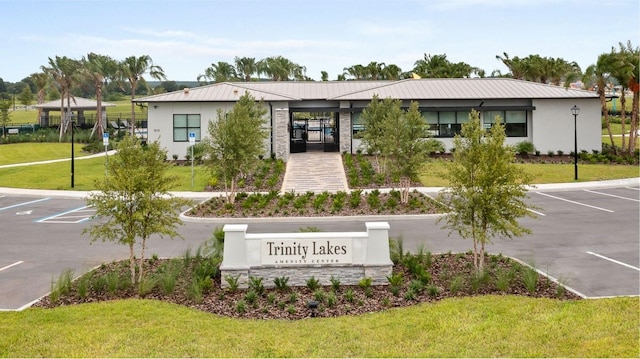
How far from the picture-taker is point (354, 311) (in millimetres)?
10453

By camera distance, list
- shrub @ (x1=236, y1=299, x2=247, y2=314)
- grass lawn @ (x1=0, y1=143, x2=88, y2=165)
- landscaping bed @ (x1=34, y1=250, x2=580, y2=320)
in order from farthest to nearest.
Result: grass lawn @ (x1=0, y1=143, x2=88, y2=165)
landscaping bed @ (x1=34, y1=250, x2=580, y2=320)
shrub @ (x1=236, y1=299, x2=247, y2=314)

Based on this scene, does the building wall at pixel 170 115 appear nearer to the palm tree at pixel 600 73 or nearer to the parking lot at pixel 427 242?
the parking lot at pixel 427 242

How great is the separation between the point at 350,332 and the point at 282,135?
2958 cm

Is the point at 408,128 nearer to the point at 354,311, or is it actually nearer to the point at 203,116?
the point at 354,311

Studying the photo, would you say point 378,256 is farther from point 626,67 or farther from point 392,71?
point 392,71

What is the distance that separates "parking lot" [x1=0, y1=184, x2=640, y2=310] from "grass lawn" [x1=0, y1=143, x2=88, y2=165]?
64.0ft

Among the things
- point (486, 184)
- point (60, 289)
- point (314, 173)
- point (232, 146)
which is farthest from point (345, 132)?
point (60, 289)

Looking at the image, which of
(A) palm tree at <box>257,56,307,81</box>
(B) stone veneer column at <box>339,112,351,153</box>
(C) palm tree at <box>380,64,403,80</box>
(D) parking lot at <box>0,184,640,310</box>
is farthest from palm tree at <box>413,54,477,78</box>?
(D) parking lot at <box>0,184,640,310</box>

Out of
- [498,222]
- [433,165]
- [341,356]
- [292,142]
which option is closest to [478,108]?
[433,165]

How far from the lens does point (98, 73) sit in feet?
196

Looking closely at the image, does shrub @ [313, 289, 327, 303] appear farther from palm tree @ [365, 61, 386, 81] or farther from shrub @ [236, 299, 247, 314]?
palm tree @ [365, 61, 386, 81]

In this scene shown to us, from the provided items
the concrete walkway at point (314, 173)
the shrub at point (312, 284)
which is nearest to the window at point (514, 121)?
the concrete walkway at point (314, 173)

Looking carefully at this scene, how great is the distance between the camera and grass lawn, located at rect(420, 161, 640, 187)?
3075 cm

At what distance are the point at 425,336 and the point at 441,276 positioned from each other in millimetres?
3940
